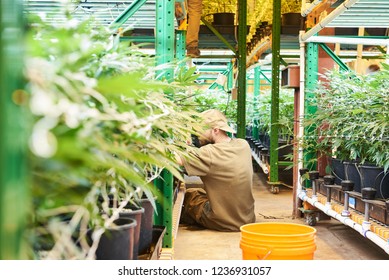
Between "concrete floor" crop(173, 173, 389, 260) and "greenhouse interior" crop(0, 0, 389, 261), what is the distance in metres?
0.01

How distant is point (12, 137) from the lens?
62cm

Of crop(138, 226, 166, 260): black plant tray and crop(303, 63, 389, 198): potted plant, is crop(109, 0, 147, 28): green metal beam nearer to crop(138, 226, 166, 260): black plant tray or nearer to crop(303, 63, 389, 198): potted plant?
crop(138, 226, 166, 260): black plant tray

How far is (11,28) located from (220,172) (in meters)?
4.13

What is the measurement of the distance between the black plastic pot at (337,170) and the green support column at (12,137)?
154 inches

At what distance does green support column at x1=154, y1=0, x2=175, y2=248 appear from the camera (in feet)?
9.79

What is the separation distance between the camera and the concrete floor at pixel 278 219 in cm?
417

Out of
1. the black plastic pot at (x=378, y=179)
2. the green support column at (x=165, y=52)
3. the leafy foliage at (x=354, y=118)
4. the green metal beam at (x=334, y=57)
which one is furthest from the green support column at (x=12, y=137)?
the green metal beam at (x=334, y=57)

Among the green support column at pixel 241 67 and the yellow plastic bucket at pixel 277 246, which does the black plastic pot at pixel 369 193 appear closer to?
the yellow plastic bucket at pixel 277 246

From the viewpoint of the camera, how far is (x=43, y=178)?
2.69 feet

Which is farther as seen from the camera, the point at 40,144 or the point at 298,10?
the point at 298,10
